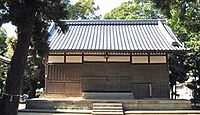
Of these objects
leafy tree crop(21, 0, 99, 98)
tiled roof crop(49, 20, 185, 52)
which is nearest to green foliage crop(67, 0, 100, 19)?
leafy tree crop(21, 0, 99, 98)

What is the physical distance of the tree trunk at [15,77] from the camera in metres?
10.1

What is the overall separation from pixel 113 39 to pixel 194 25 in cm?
941

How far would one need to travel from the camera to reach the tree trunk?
10.1 m

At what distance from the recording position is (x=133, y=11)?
34438 mm

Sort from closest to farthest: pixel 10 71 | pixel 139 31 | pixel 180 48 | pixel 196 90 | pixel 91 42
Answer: pixel 10 71 < pixel 180 48 < pixel 91 42 < pixel 139 31 < pixel 196 90

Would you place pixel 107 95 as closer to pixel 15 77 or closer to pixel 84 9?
pixel 15 77

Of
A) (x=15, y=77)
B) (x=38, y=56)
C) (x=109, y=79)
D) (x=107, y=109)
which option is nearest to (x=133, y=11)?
(x=109, y=79)

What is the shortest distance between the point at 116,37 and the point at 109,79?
3.63 m

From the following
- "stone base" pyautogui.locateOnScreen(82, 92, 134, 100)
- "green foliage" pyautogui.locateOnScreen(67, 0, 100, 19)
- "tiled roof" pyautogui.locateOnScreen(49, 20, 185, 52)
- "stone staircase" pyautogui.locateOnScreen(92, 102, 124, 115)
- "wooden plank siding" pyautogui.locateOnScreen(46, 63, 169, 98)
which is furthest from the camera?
"green foliage" pyautogui.locateOnScreen(67, 0, 100, 19)

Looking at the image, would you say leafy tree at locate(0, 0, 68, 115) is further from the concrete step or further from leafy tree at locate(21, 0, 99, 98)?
the concrete step

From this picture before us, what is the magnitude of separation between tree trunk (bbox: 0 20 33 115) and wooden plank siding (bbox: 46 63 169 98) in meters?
8.04

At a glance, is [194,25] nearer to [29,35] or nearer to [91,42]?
[29,35]

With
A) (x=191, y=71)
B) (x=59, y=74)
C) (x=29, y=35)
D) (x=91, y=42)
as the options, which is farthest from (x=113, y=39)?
(x=29, y=35)

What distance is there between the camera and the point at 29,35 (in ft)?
34.9
